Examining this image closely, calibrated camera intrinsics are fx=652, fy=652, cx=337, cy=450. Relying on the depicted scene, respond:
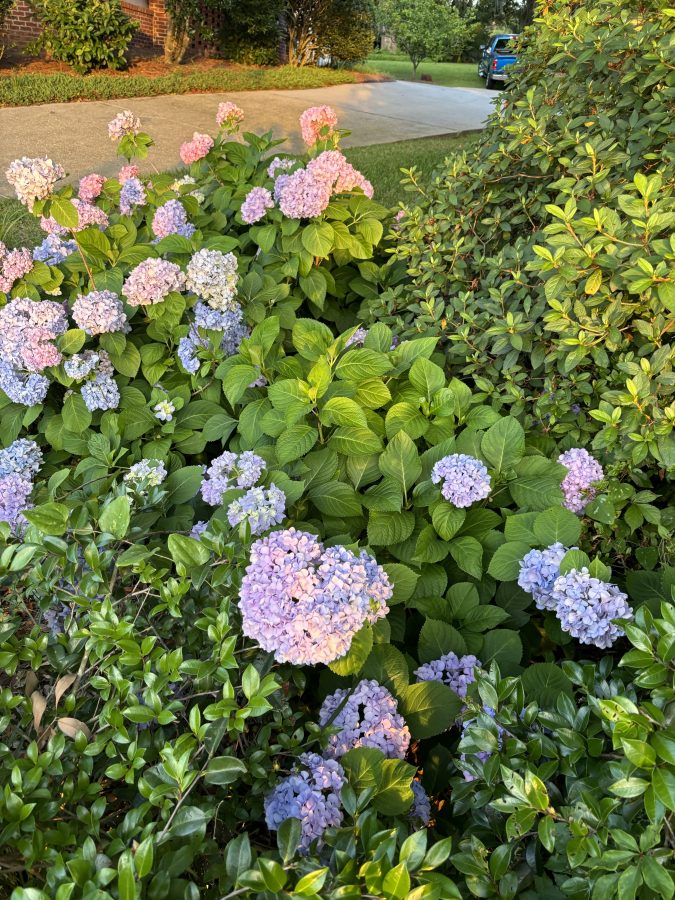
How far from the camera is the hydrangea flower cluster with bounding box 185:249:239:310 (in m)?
2.16

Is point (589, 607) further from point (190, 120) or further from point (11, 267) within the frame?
point (190, 120)

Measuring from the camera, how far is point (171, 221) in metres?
2.59

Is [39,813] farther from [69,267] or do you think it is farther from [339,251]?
[339,251]

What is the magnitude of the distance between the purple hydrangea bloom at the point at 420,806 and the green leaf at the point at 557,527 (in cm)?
65

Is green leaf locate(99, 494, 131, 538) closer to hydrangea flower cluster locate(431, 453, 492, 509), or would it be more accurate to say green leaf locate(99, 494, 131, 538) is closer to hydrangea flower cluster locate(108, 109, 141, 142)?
hydrangea flower cluster locate(431, 453, 492, 509)

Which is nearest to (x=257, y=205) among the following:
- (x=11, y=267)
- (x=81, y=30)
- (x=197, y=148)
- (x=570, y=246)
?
(x=197, y=148)

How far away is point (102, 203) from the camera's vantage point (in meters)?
3.07

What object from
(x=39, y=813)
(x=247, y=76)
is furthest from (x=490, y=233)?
(x=247, y=76)

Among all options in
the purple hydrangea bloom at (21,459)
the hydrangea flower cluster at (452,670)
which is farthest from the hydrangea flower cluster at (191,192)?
the hydrangea flower cluster at (452,670)

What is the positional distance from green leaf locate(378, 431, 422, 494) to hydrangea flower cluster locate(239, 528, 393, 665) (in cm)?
65

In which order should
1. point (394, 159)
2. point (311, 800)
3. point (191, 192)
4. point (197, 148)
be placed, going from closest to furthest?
point (311, 800), point (197, 148), point (191, 192), point (394, 159)

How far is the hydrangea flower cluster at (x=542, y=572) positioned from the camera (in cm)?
149

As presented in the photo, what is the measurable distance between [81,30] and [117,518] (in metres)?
12.7

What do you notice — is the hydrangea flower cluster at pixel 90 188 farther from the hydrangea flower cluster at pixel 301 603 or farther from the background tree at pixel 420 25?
the background tree at pixel 420 25
